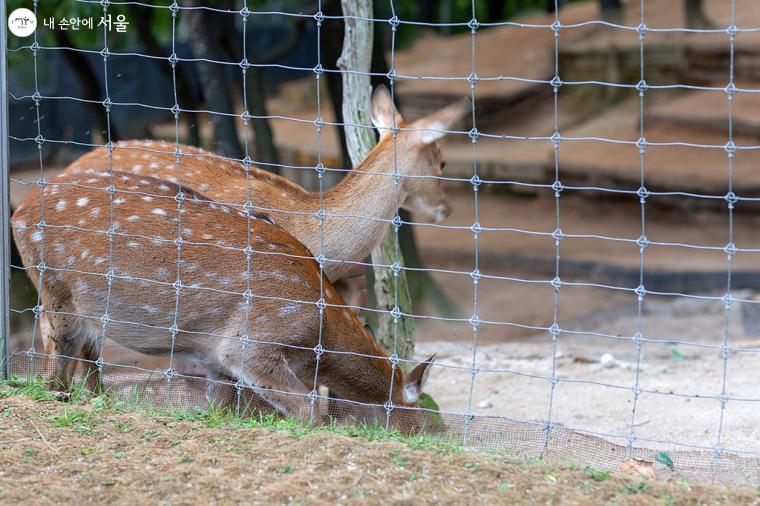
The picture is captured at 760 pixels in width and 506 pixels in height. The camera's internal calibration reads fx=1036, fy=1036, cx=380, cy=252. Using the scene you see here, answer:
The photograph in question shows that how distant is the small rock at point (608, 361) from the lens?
765 centimetres

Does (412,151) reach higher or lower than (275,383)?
higher

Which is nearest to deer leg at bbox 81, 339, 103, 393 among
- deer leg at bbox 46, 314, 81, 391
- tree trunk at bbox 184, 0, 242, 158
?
deer leg at bbox 46, 314, 81, 391

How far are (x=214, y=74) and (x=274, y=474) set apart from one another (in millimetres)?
6674

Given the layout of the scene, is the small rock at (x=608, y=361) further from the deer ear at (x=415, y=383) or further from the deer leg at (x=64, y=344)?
the deer leg at (x=64, y=344)

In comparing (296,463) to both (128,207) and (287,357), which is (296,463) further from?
(128,207)

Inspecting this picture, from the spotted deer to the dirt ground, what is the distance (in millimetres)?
1804

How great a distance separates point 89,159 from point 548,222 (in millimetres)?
10281

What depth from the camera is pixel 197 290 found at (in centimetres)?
492

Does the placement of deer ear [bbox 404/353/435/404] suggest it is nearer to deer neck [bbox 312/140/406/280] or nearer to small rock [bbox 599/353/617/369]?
deer neck [bbox 312/140/406/280]

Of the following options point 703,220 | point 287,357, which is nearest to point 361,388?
point 287,357

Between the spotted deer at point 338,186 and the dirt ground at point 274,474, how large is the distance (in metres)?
1.80

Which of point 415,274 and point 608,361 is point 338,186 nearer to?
point 608,361

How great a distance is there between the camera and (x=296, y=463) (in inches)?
151

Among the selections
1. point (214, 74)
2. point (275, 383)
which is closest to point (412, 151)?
point (275, 383)
